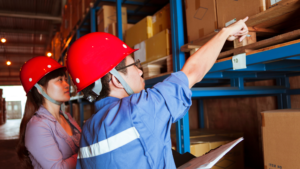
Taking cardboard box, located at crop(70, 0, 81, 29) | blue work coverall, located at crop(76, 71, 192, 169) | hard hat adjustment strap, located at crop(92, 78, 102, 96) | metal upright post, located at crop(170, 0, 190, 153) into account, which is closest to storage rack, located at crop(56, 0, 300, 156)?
metal upright post, located at crop(170, 0, 190, 153)

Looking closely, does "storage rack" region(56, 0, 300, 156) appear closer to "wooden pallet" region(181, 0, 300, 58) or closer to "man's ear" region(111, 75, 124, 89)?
"wooden pallet" region(181, 0, 300, 58)

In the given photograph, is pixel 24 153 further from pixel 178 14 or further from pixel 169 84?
pixel 178 14

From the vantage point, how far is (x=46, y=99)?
2.31 m

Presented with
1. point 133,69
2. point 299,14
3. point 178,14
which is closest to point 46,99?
point 133,69

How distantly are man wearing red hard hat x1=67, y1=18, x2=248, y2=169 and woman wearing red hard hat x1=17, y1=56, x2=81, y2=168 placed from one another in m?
0.79

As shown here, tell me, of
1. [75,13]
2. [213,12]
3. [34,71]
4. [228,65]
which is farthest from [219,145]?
[75,13]

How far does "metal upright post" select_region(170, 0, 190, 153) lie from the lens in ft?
7.60

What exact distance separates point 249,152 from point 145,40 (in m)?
2.48

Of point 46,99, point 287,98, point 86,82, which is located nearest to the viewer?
point 86,82

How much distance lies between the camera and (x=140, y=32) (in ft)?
10.4

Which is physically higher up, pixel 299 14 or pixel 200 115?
pixel 299 14

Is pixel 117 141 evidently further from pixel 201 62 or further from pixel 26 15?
pixel 26 15

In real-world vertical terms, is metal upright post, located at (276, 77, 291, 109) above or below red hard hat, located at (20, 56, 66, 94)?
below

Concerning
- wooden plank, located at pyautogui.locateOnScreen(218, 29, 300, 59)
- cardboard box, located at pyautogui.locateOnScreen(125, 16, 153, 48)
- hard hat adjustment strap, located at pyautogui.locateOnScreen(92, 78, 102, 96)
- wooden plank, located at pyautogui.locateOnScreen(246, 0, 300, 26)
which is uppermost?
cardboard box, located at pyautogui.locateOnScreen(125, 16, 153, 48)
